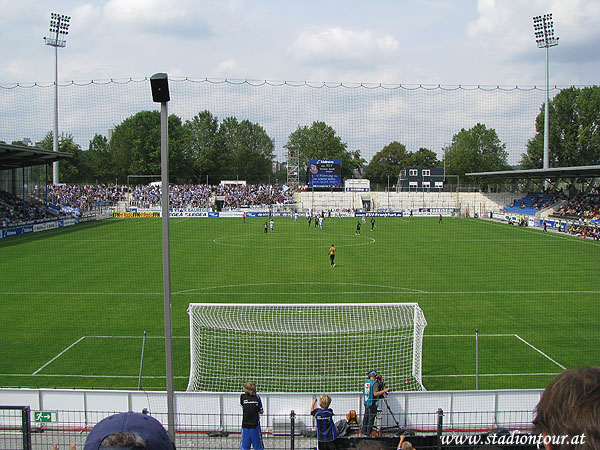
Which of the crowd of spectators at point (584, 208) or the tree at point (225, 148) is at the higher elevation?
the tree at point (225, 148)

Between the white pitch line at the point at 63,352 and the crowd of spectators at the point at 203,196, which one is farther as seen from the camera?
the crowd of spectators at the point at 203,196

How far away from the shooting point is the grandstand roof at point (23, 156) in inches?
1336

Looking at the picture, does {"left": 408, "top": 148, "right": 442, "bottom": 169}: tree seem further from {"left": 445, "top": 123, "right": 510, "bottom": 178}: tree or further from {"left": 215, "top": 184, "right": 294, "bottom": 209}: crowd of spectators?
{"left": 215, "top": 184, "right": 294, "bottom": 209}: crowd of spectators

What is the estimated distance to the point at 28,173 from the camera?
43.3 metres

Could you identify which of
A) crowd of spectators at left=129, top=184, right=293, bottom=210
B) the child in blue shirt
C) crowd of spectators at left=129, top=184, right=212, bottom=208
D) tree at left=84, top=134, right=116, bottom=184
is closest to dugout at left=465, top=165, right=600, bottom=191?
crowd of spectators at left=129, top=184, right=293, bottom=210

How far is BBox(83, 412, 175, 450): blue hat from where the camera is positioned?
56.1 inches

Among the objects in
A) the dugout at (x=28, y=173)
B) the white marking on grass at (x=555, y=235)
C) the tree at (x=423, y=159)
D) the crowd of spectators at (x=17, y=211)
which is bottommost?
the white marking on grass at (x=555, y=235)

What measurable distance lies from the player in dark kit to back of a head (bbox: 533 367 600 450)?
5.63 m

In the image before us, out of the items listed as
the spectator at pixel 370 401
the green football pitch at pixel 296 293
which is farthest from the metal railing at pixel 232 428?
the green football pitch at pixel 296 293

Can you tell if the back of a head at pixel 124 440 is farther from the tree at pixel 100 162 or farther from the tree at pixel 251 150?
the tree at pixel 100 162

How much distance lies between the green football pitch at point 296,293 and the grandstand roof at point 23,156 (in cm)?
609

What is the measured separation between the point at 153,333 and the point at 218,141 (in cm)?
2434

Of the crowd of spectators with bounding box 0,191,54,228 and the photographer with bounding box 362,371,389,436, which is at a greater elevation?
the crowd of spectators with bounding box 0,191,54,228

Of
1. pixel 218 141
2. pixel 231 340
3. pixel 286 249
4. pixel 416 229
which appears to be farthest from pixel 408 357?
pixel 416 229
